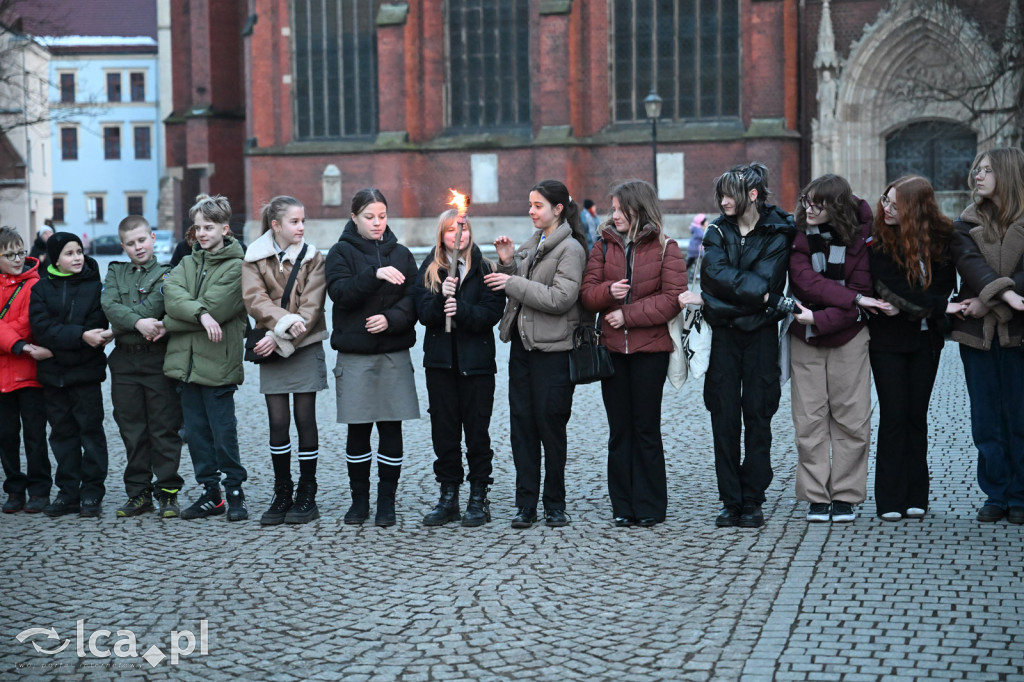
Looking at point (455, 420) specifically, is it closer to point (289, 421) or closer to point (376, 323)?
point (376, 323)

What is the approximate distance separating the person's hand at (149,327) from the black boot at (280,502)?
1.18m

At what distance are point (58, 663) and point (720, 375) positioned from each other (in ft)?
12.4

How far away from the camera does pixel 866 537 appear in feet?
21.5

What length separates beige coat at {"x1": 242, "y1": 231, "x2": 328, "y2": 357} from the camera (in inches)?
287

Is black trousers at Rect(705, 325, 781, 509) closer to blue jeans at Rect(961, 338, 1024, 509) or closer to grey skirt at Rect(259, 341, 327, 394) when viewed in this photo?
blue jeans at Rect(961, 338, 1024, 509)

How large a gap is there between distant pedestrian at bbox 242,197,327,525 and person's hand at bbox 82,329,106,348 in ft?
3.27

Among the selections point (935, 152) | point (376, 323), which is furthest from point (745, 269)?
point (935, 152)

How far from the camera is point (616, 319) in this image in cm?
702

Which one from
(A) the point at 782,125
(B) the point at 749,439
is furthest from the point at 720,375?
(A) the point at 782,125

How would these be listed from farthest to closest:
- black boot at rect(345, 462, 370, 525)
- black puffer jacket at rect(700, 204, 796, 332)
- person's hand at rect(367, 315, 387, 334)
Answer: black boot at rect(345, 462, 370, 525), person's hand at rect(367, 315, 387, 334), black puffer jacket at rect(700, 204, 796, 332)

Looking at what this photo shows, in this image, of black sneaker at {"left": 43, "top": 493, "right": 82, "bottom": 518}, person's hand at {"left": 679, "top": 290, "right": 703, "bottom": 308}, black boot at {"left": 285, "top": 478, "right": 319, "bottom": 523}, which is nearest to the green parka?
black boot at {"left": 285, "top": 478, "right": 319, "bottom": 523}

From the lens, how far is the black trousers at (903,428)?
6973mm

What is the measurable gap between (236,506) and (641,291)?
2.70 m

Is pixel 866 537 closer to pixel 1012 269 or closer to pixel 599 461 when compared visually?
pixel 1012 269
